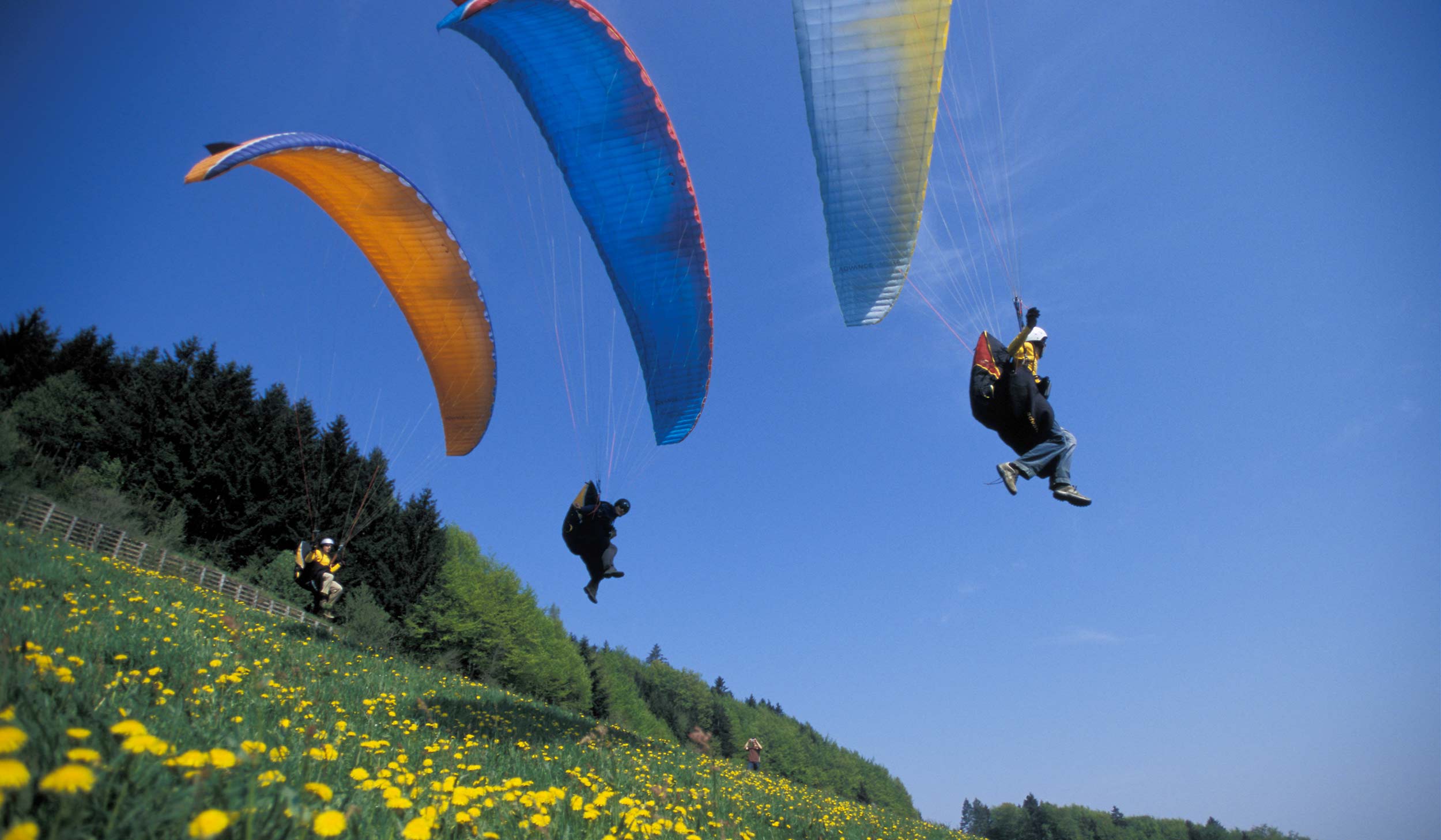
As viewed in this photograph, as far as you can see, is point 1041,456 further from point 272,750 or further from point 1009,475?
point 272,750

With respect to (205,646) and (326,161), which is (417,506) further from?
(205,646)

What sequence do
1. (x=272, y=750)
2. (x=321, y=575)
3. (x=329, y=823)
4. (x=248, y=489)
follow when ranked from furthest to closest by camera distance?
(x=248, y=489) < (x=321, y=575) < (x=272, y=750) < (x=329, y=823)

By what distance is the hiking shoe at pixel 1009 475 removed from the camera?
6172 millimetres

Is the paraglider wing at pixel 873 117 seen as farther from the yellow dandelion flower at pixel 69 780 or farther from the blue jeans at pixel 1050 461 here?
the yellow dandelion flower at pixel 69 780

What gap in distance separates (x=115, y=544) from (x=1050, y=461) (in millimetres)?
24360

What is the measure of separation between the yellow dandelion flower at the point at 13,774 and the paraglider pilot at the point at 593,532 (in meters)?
7.61

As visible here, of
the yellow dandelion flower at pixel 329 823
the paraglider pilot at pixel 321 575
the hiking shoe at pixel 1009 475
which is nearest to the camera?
the yellow dandelion flower at pixel 329 823

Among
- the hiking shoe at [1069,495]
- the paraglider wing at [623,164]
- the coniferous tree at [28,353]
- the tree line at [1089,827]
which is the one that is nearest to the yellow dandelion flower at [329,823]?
the hiking shoe at [1069,495]

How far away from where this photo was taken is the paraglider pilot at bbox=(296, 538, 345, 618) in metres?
10.8

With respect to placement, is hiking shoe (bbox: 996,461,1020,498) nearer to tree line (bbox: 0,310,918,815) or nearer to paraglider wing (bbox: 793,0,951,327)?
paraglider wing (bbox: 793,0,951,327)

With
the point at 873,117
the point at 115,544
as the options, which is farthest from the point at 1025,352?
the point at 115,544

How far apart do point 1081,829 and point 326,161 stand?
120074 mm

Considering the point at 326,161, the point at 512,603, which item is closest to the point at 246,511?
the point at 512,603

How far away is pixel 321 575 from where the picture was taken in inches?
440
